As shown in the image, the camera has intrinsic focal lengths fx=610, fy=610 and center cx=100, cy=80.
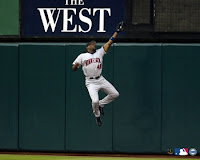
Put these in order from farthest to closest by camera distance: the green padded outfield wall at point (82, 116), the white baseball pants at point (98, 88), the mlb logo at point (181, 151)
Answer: the green padded outfield wall at point (82, 116)
the mlb logo at point (181, 151)
the white baseball pants at point (98, 88)

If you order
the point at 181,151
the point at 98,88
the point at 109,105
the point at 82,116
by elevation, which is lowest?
the point at 181,151

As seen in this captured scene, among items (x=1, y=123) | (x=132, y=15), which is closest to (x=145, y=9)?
(x=132, y=15)

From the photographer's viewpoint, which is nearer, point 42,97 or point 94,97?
point 94,97

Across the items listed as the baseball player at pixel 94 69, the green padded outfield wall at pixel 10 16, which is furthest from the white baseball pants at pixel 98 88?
the green padded outfield wall at pixel 10 16

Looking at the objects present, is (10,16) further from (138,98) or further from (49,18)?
(138,98)

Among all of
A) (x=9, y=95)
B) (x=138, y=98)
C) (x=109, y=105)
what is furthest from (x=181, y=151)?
(x=9, y=95)

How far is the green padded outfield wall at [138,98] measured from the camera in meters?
13.9

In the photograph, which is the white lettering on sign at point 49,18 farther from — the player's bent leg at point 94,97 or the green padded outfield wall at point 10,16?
the player's bent leg at point 94,97

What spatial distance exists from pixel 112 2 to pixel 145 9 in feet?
2.63

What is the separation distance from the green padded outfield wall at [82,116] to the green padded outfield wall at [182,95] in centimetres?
138

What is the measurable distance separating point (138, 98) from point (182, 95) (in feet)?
3.29

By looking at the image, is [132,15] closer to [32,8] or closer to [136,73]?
[136,73]

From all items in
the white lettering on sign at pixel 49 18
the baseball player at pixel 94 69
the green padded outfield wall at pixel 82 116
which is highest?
the white lettering on sign at pixel 49 18

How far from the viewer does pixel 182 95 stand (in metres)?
13.9
